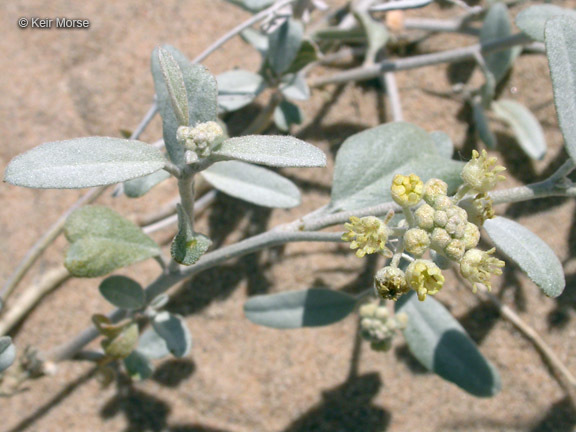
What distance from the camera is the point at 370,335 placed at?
2.19 meters

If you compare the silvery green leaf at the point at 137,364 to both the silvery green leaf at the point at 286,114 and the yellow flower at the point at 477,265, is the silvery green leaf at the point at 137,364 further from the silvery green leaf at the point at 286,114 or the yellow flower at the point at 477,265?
the yellow flower at the point at 477,265

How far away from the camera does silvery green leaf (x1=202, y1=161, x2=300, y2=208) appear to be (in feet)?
6.69

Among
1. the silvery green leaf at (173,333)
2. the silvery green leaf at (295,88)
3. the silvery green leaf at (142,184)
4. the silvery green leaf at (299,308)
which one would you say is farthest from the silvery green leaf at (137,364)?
the silvery green leaf at (295,88)

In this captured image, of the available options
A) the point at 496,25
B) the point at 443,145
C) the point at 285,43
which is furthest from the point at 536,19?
the point at 285,43

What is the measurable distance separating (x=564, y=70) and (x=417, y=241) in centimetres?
74

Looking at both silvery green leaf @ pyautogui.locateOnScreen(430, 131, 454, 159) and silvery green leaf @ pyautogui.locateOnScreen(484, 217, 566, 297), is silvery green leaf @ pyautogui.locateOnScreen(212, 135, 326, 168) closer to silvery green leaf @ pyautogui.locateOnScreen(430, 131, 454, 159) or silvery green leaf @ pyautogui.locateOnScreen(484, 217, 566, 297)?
silvery green leaf @ pyautogui.locateOnScreen(484, 217, 566, 297)

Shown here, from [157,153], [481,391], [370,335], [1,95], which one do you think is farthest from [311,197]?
[1,95]

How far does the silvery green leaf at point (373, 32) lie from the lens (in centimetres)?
245

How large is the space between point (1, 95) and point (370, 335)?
1.97m

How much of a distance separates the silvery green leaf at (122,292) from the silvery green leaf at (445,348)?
3.18ft

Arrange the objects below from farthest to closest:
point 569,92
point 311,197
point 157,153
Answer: point 311,197 < point 569,92 < point 157,153

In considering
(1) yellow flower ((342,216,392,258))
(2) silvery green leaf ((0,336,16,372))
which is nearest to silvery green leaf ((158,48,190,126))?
(1) yellow flower ((342,216,392,258))

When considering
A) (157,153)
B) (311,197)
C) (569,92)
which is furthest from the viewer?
(311,197)

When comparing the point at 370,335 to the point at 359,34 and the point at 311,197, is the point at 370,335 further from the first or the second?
the point at 359,34
